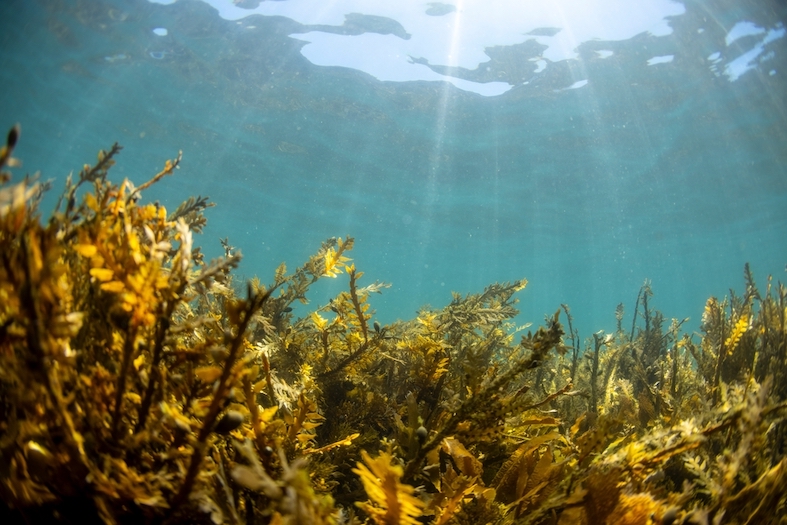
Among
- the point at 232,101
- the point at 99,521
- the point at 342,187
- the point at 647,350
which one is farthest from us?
the point at 342,187

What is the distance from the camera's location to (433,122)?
1970 cm

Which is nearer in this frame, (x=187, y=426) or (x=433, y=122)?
(x=187, y=426)

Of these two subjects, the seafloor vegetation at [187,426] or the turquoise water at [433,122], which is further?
→ the turquoise water at [433,122]

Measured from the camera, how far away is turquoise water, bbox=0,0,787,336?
1465 cm

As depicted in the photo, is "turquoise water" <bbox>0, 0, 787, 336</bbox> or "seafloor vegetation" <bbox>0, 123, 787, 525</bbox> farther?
"turquoise water" <bbox>0, 0, 787, 336</bbox>

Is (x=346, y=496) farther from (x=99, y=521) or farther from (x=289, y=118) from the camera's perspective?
(x=289, y=118)

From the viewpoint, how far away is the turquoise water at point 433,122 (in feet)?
48.1

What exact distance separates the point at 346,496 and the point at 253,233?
4784cm

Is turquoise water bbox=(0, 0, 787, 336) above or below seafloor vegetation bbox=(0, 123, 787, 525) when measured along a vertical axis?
below

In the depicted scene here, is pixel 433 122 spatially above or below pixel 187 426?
below

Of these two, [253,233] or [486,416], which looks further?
[253,233]

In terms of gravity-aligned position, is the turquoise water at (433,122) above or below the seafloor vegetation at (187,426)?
below

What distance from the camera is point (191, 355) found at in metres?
0.91

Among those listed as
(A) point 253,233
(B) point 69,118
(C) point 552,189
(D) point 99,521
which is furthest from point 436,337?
(A) point 253,233
